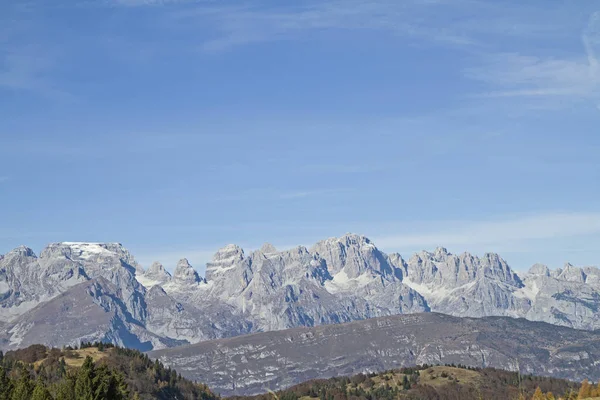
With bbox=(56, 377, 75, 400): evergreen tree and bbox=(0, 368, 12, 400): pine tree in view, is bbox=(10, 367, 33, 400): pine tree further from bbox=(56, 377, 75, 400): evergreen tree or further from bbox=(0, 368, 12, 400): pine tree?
bbox=(56, 377, 75, 400): evergreen tree

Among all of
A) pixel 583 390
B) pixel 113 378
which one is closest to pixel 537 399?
pixel 583 390

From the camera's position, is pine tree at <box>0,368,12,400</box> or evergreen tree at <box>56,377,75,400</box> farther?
pine tree at <box>0,368,12,400</box>

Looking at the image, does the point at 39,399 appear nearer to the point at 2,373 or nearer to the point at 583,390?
the point at 2,373

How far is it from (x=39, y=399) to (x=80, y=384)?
456 inches

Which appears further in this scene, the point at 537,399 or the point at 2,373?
the point at 2,373

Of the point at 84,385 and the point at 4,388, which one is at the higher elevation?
the point at 84,385

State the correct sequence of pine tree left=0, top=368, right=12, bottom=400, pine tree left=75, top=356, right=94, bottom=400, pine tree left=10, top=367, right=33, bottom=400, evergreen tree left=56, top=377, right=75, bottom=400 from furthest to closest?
pine tree left=0, top=368, right=12, bottom=400 → pine tree left=10, top=367, right=33, bottom=400 → evergreen tree left=56, top=377, right=75, bottom=400 → pine tree left=75, top=356, right=94, bottom=400

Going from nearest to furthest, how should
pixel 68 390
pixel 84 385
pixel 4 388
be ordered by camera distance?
pixel 84 385 → pixel 68 390 → pixel 4 388

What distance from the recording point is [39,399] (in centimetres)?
11644

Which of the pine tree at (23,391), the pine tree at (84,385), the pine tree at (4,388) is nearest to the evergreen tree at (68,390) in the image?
the pine tree at (84,385)

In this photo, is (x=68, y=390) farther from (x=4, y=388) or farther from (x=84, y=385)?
(x=4, y=388)

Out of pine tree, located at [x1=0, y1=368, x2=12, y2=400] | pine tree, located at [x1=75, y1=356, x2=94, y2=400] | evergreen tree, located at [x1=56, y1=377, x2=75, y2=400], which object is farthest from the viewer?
pine tree, located at [x1=0, y1=368, x2=12, y2=400]

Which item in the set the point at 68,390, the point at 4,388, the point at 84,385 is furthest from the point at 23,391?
the point at 4,388

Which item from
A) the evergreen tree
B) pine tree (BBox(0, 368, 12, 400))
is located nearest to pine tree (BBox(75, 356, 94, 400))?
the evergreen tree
